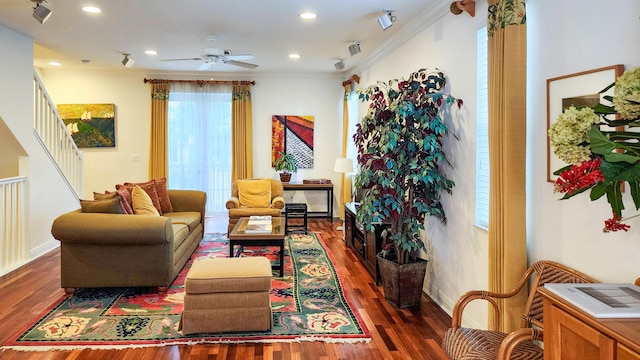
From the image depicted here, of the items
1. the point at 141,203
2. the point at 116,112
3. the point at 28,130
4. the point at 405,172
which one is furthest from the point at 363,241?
the point at 116,112

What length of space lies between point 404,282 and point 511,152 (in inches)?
62.2

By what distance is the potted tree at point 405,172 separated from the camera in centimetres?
329

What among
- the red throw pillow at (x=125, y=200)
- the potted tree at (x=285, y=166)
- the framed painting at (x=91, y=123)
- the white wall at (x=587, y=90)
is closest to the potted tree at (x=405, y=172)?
the white wall at (x=587, y=90)

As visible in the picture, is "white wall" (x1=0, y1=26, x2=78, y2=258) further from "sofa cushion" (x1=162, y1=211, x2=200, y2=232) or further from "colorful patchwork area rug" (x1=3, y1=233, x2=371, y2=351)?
"colorful patchwork area rug" (x1=3, y1=233, x2=371, y2=351)

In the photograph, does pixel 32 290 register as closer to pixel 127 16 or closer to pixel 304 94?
pixel 127 16

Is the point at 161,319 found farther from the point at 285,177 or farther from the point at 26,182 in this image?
the point at 285,177

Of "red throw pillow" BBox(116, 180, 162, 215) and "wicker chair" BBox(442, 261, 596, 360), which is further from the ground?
"red throw pillow" BBox(116, 180, 162, 215)

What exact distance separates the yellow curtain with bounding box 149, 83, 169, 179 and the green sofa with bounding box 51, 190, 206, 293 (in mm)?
3977

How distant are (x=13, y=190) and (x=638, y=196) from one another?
5617mm

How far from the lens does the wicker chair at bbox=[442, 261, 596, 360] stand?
203 centimetres

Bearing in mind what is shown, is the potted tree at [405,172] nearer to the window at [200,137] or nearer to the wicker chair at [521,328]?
the wicker chair at [521,328]

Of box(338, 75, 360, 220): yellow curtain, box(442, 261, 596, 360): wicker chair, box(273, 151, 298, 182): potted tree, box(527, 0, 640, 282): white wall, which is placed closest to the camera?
box(527, 0, 640, 282): white wall

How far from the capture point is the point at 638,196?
1.24 m

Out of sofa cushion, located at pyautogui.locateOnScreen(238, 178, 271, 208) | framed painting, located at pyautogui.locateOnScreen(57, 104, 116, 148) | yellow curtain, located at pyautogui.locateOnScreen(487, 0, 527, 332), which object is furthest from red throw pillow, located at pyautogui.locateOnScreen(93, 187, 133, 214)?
framed painting, located at pyautogui.locateOnScreen(57, 104, 116, 148)
